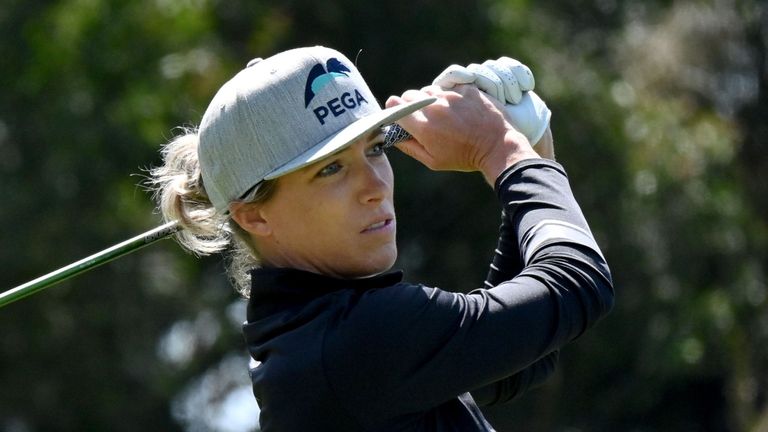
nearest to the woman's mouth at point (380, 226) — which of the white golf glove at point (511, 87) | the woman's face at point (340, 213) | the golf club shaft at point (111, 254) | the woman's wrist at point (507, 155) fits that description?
the woman's face at point (340, 213)

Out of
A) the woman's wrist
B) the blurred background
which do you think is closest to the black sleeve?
the woman's wrist

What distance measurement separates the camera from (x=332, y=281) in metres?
2.88

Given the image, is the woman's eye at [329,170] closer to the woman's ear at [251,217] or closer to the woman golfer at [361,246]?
the woman golfer at [361,246]

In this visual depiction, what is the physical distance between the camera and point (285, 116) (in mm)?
2863

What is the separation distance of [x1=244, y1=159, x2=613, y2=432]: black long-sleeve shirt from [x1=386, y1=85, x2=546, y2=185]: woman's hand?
0.19 m

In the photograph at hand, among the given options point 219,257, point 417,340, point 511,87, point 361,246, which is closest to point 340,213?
point 361,246

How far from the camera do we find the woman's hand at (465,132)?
2.97 meters

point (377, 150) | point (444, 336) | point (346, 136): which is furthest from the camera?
point (377, 150)

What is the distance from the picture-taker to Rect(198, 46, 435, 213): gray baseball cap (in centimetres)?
285

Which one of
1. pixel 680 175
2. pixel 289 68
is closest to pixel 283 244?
pixel 289 68

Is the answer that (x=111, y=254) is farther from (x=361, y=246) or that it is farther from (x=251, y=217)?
(x=361, y=246)

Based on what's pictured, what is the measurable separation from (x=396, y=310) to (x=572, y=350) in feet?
38.3

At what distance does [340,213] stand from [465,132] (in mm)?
312

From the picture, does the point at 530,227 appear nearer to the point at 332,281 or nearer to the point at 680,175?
the point at 332,281
